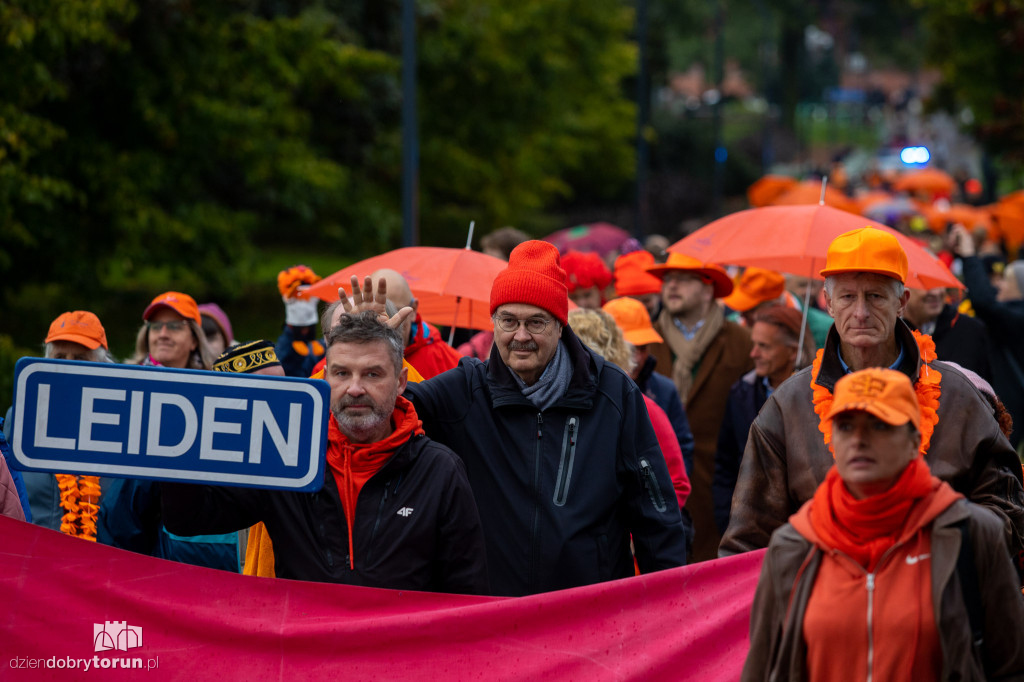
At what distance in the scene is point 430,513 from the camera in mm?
3834

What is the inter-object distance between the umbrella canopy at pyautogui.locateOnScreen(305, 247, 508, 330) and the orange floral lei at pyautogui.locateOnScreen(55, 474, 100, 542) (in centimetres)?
180

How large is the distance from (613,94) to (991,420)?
26.7m

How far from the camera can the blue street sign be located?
3361 mm

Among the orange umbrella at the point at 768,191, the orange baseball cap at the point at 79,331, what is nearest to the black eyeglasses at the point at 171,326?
the orange baseball cap at the point at 79,331

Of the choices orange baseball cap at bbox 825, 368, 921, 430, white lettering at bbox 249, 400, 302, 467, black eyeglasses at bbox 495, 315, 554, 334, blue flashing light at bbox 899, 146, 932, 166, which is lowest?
white lettering at bbox 249, 400, 302, 467

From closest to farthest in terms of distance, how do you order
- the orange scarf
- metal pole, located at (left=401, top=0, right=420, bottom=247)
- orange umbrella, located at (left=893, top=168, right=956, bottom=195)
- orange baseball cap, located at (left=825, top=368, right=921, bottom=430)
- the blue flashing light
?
orange baseball cap, located at (left=825, top=368, right=921, bottom=430) → the orange scarf → metal pole, located at (left=401, top=0, right=420, bottom=247) → the blue flashing light → orange umbrella, located at (left=893, top=168, right=956, bottom=195)

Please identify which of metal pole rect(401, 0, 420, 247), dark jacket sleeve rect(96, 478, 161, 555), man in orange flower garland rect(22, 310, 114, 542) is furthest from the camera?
metal pole rect(401, 0, 420, 247)

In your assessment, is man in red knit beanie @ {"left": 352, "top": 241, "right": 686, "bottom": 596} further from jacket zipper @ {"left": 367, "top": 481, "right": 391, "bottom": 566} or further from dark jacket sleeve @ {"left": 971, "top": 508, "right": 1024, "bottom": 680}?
dark jacket sleeve @ {"left": 971, "top": 508, "right": 1024, "bottom": 680}

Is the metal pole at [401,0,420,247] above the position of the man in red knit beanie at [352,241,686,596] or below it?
above

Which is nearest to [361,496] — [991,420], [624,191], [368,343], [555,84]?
[368,343]

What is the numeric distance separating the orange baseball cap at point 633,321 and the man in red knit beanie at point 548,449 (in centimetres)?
210

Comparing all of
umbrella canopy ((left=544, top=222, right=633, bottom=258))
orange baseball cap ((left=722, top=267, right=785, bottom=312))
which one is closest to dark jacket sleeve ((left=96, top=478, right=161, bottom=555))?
orange baseball cap ((left=722, top=267, right=785, bottom=312))

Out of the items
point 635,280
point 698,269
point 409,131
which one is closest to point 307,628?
point 698,269

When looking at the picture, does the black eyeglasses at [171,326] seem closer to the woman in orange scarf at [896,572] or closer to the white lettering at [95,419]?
the white lettering at [95,419]
